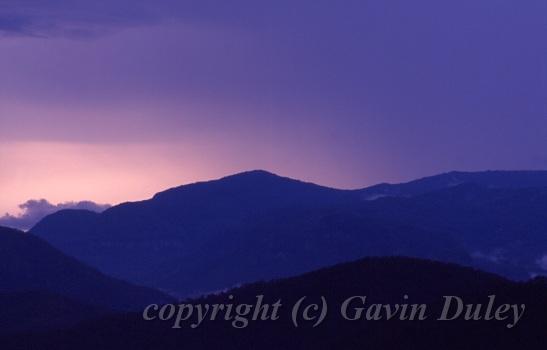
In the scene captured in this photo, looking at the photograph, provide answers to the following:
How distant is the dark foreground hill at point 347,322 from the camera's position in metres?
120

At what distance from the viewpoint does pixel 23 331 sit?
173000 millimetres

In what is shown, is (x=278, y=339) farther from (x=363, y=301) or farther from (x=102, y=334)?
(x=102, y=334)

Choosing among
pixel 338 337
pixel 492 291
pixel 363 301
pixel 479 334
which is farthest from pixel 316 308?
pixel 479 334

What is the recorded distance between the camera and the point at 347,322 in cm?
14275

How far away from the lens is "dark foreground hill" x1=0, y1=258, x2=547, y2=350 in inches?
4705

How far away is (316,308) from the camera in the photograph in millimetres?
155500

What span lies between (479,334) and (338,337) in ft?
82.5

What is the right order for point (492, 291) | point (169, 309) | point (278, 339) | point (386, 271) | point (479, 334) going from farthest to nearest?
1. point (169, 309)
2. point (386, 271)
3. point (278, 339)
4. point (492, 291)
5. point (479, 334)

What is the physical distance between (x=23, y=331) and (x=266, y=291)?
28.6m

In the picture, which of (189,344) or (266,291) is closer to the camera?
(189,344)

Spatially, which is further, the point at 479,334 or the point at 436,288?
the point at 436,288

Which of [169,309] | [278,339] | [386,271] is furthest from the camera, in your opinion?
[169,309]

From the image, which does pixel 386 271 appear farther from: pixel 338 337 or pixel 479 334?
pixel 479 334

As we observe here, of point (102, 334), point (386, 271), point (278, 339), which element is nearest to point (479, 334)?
point (278, 339)
